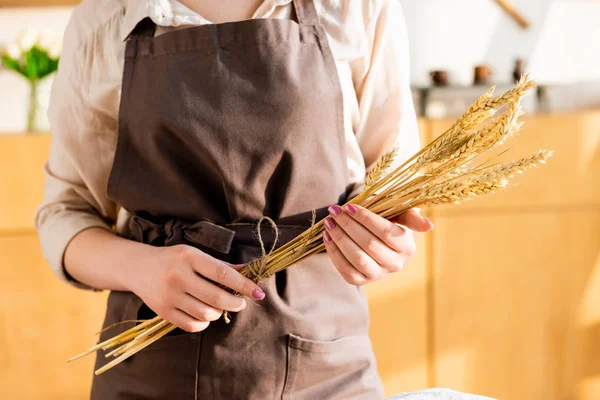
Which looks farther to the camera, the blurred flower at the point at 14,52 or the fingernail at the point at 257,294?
the blurred flower at the point at 14,52

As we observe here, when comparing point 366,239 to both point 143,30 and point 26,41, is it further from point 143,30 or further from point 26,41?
point 26,41

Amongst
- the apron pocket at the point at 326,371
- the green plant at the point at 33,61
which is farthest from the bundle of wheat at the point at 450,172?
the green plant at the point at 33,61

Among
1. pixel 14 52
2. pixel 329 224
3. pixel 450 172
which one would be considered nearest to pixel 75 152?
pixel 329 224

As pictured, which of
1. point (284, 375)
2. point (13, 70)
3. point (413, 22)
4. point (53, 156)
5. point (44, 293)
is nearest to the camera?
point (284, 375)

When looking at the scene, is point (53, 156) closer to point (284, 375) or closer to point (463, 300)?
point (284, 375)

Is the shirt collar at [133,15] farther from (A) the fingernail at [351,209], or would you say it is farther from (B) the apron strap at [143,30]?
(A) the fingernail at [351,209]

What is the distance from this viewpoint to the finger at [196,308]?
2.83 feet

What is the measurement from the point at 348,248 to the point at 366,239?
1.0 inches

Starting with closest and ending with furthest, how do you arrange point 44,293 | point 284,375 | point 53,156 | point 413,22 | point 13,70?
point 284,375 → point 53,156 → point 44,293 → point 13,70 → point 413,22

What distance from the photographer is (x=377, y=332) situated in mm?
2400

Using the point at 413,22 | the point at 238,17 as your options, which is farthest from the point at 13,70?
the point at 238,17

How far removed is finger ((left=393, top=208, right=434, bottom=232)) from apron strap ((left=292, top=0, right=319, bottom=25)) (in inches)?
13.8

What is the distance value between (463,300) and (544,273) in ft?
1.03

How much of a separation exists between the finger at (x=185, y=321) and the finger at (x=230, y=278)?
7 centimetres
